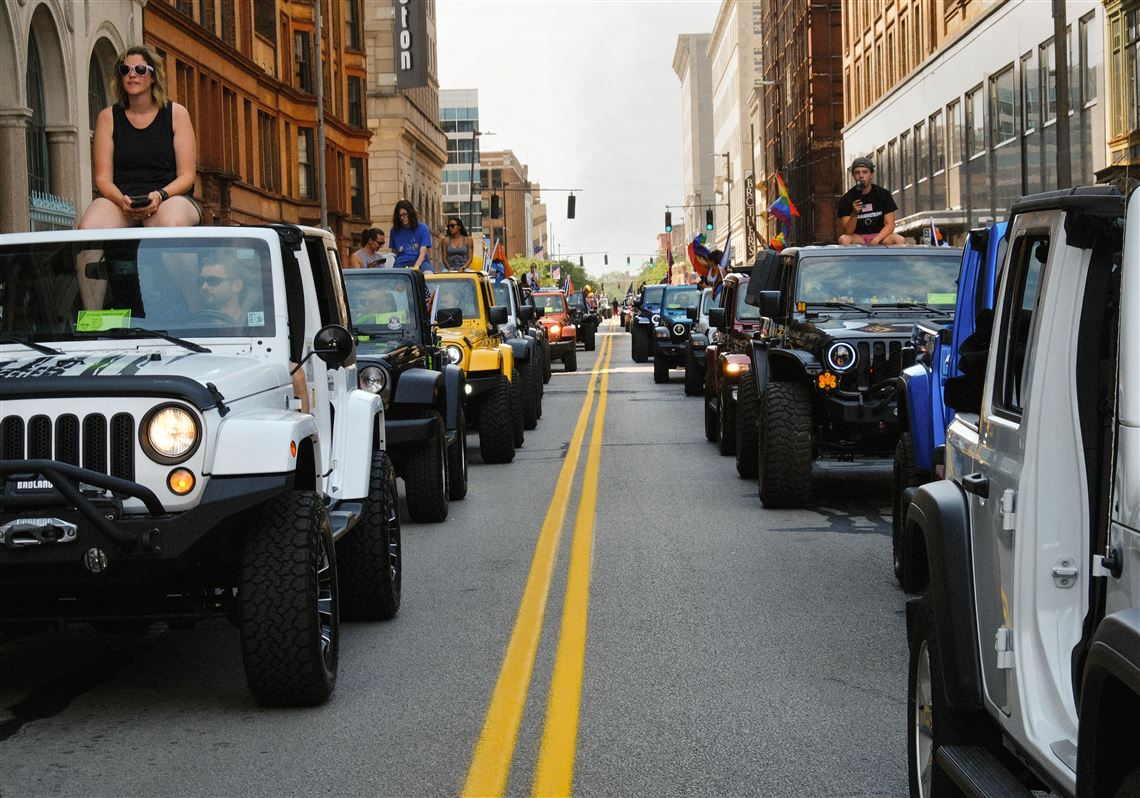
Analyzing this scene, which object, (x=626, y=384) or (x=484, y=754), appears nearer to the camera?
(x=484, y=754)

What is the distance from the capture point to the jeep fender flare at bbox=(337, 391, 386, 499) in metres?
8.23

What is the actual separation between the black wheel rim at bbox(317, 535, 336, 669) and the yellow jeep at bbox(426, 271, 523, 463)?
8.48 m

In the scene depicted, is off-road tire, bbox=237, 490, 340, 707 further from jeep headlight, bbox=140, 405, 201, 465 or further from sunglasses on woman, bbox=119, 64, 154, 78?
sunglasses on woman, bbox=119, 64, 154, 78

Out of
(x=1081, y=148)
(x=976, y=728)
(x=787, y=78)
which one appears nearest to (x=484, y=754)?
(x=976, y=728)

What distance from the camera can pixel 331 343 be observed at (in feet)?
24.6

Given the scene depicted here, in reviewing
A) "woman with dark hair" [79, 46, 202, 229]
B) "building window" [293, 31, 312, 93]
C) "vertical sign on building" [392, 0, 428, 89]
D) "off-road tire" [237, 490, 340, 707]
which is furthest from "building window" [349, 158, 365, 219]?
"off-road tire" [237, 490, 340, 707]

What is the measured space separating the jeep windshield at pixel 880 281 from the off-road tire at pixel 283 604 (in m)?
7.75

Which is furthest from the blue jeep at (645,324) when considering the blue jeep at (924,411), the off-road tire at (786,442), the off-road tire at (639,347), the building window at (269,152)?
the blue jeep at (924,411)

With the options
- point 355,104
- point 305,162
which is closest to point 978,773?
point 305,162

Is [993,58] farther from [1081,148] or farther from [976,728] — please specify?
[976,728]

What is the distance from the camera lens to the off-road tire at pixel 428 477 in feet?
39.8

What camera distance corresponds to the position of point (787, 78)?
305 ft

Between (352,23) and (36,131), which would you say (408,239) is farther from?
(352,23)

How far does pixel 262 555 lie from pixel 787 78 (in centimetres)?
8963
